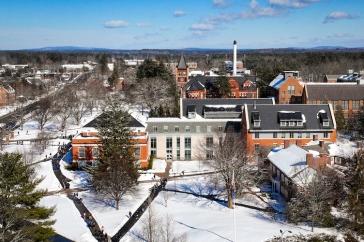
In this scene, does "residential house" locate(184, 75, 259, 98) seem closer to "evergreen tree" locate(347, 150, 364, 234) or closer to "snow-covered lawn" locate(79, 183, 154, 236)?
"snow-covered lawn" locate(79, 183, 154, 236)

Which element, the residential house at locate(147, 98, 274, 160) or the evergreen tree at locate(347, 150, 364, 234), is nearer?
the evergreen tree at locate(347, 150, 364, 234)

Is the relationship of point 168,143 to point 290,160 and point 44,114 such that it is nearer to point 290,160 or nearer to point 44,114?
point 290,160

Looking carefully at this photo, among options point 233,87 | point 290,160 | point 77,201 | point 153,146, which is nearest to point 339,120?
point 290,160

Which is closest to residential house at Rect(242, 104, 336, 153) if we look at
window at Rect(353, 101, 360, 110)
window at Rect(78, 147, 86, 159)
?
window at Rect(78, 147, 86, 159)

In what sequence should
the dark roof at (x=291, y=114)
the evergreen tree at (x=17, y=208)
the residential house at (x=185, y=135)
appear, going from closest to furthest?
the evergreen tree at (x=17, y=208)
the dark roof at (x=291, y=114)
the residential house at (x=185, y=135)

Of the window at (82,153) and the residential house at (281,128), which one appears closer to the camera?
the window at (82,153)

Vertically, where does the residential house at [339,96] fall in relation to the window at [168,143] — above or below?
above

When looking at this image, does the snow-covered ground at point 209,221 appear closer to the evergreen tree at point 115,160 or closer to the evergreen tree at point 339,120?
the evergreen tree at point 115,160

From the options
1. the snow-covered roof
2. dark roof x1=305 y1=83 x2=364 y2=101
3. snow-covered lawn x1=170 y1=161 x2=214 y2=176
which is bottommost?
snow-covered lawn x1=170 y1=161 x2=214 y2=176

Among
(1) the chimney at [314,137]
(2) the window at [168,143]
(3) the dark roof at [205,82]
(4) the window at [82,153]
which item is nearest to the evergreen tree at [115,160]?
(4) the window at [82,153]
